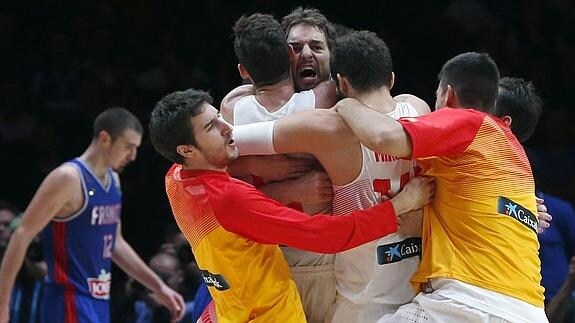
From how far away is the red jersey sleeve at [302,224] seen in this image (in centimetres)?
386

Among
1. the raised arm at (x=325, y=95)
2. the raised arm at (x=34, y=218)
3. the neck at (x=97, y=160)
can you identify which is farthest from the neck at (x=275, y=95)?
the neck at (x=97, y=160)

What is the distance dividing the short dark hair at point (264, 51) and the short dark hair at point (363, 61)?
0.79ft

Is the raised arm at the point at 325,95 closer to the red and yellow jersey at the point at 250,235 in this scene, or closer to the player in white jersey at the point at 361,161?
the player in white jersey at the point at 361,161

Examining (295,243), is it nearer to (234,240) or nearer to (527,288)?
(234,240)

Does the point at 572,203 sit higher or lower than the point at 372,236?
lower

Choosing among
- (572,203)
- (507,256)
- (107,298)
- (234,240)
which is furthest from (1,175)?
(507,256)

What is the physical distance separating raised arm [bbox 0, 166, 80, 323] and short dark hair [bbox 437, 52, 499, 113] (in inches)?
120

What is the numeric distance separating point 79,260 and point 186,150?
271 cm

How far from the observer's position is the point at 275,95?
421 cm

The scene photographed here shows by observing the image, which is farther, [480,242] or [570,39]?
[570,39]

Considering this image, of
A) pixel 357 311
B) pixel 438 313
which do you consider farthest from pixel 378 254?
pixel 438 313

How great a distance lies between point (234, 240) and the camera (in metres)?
3.98

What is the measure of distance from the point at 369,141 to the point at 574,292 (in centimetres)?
350

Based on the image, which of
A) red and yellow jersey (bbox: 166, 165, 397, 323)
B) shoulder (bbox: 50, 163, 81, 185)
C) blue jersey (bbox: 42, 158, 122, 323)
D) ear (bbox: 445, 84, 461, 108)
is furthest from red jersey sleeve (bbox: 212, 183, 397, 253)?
blue jersey (bbox: 42, 158, 122, 323)
